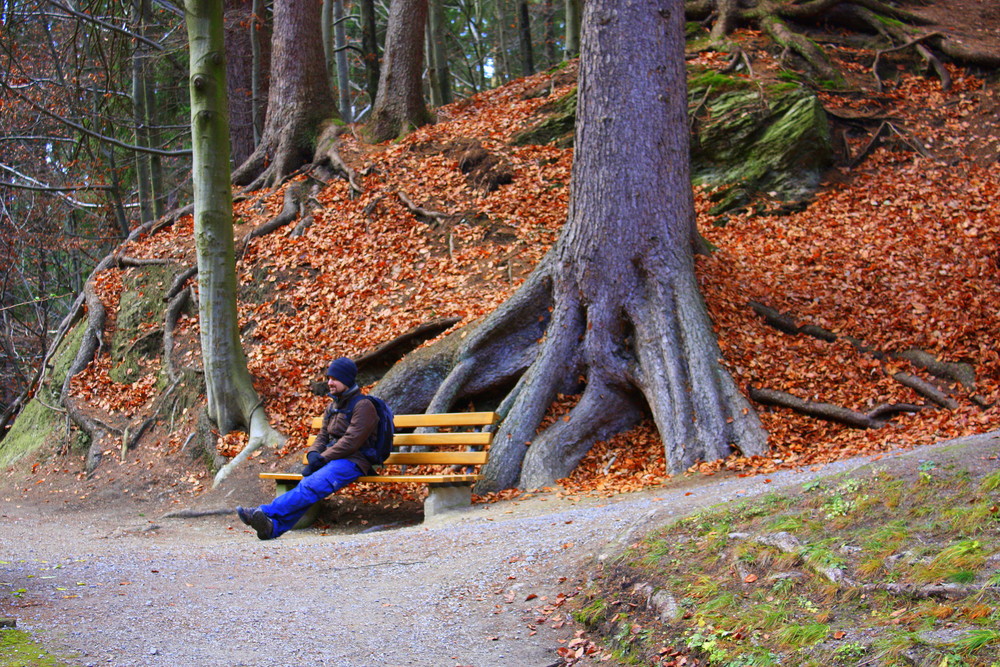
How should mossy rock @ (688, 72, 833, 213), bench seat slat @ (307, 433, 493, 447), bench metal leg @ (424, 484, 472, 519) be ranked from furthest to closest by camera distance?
1. mossy rock @ (688, 72, 833, 213)
2. bench seat slat @ (307, 433, 493, 447)
3. bench metal leg @ (424, 484, 472, 519)

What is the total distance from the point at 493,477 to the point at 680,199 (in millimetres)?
3630

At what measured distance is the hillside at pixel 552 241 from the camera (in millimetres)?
8008

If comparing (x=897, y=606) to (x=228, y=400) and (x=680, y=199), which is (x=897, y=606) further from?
(x=228, y=400)

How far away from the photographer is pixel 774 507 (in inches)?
177

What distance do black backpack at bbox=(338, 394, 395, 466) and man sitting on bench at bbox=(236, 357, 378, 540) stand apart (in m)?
0.04

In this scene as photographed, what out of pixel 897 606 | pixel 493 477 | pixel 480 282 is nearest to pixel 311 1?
pixel 480 282

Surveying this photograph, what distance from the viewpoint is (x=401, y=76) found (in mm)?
15016

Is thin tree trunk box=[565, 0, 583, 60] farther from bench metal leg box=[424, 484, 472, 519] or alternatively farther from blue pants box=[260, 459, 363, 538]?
blue pants box=[260, 459, 363, 538]

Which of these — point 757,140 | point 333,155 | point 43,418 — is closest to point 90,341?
point 43,418

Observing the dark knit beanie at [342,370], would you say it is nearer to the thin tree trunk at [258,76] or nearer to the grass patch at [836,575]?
the grass patch at [836,575]

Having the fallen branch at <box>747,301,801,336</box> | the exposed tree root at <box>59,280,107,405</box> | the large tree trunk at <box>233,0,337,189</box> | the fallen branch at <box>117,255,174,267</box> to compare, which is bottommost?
the fallen branch at <box>747,301,801,336</box>

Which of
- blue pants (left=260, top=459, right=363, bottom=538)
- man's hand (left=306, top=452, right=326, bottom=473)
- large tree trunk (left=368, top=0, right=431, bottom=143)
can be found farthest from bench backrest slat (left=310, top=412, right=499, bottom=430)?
large tree trunk (left=368, top=0, right=431, bottom=143)

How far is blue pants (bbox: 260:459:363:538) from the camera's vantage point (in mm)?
7062

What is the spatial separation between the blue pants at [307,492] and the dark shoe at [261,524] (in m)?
0.05
